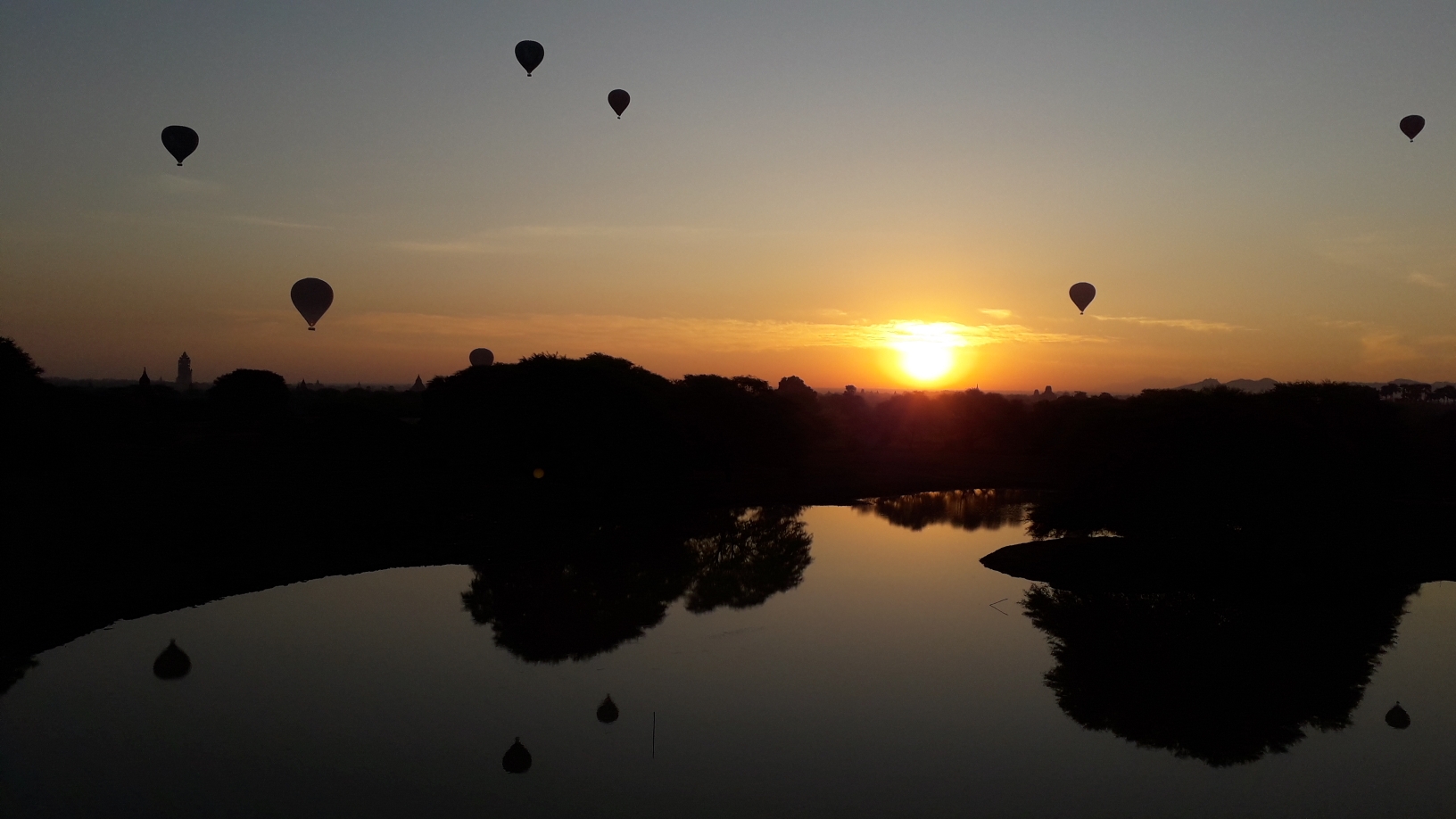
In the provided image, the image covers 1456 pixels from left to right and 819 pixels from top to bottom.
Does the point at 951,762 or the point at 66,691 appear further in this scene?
the point at 66,691

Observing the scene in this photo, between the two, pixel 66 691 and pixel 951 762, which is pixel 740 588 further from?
pixel 66 691

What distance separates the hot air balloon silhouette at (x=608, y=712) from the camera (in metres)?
19.9

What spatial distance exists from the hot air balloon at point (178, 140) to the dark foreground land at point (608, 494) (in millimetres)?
14080

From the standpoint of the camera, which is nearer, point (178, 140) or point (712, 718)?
point (712, 718)

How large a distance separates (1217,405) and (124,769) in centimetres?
3825

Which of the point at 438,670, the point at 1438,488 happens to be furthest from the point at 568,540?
the point at 1438,488

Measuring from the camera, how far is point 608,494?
56.7 metres

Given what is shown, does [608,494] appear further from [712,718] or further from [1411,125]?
[1411,125]

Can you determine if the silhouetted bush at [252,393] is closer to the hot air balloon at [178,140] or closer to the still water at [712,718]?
the hot air balloon at [178,140]

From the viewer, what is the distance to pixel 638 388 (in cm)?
5969

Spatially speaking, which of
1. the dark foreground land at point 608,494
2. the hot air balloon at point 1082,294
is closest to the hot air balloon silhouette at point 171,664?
the dark foreground land at point 608,494

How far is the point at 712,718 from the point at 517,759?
444 cm

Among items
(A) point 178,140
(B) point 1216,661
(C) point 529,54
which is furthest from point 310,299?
(B) point 1216,661

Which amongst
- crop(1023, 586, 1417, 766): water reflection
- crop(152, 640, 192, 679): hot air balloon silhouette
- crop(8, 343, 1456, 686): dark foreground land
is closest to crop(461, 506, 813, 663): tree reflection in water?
crop(8, 343, 1456, 686): dark foreground land
